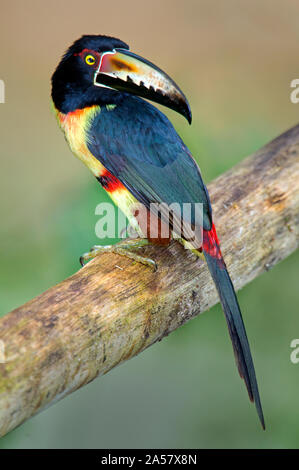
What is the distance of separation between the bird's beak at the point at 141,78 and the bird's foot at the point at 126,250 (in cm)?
38

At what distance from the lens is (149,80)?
1.56 meters

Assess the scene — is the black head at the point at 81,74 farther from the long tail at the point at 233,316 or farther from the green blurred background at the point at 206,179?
the long tail at the point at 233,316

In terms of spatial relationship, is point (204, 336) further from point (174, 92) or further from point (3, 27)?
point (3, 27)

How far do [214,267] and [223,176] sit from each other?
55 centimetres

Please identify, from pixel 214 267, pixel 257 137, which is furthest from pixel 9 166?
pixel 214 267

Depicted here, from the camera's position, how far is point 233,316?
1.46 metres

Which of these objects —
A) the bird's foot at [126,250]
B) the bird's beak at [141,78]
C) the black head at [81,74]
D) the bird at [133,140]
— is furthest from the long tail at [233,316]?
the black head at [81,74]

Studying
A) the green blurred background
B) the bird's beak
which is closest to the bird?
the bird's beak

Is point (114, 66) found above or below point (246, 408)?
above

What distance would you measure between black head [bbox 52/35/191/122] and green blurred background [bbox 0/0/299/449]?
0.35 m

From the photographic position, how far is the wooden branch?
3.79 ft

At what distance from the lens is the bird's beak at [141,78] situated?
61.2 inches

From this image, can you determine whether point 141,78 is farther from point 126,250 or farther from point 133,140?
point 126,250

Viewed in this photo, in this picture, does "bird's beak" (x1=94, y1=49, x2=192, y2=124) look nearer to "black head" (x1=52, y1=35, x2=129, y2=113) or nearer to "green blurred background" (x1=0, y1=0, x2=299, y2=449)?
"black head" (x1=52, y1=35, x2=129, y2=113)
